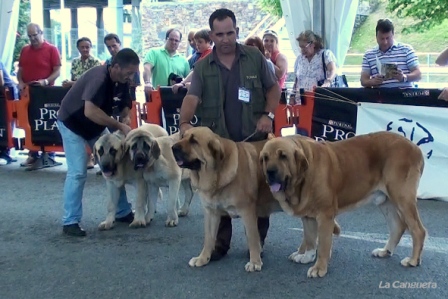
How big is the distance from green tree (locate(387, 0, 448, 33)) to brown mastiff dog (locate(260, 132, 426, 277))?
8.04 m

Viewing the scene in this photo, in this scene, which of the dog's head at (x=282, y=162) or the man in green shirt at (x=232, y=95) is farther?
the man in green shirt at (x=232, y=95)

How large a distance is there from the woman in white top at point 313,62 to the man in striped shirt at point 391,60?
84cm

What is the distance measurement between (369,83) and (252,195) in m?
→ 3.19

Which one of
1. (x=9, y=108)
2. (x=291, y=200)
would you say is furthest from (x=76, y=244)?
(x=9, y=108)

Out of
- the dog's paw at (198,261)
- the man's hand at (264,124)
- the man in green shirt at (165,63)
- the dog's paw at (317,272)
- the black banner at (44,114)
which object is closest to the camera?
the dog's paw at (317,272)

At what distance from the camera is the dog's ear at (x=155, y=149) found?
6.00m

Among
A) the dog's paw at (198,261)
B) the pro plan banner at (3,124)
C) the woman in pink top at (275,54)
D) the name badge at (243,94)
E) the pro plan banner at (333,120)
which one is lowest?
the dog's paw at (198,261)

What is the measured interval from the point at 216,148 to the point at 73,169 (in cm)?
191

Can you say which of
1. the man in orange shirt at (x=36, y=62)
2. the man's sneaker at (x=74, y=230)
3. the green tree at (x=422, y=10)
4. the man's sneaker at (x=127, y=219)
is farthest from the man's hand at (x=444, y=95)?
the man in orange shirt at (x=36, y=62)

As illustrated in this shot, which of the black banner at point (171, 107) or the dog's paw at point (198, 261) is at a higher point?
the black banner at point (171, 107)

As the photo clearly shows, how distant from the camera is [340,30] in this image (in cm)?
894

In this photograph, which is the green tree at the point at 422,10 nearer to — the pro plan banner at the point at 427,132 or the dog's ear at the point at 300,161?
the pro plan banner at the point at 427,132

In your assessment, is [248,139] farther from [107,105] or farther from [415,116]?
[415,116]

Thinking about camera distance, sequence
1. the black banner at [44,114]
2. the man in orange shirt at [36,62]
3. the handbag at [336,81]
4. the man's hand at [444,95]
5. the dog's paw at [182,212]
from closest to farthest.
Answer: the dog's paw at [182,212]
the man's hand at [444,95]
the handbag at [336,81]
the black banner at [44,114]
the man in orange shirt at [36,62]
